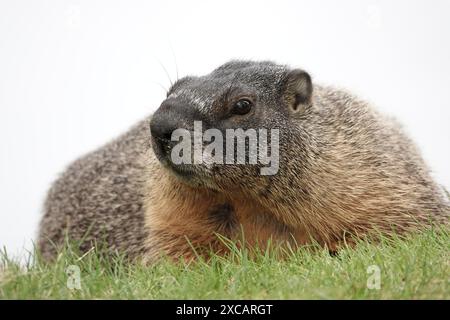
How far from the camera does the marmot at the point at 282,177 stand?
540 centimetres

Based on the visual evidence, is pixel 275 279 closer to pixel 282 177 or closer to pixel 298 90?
pixel 282 177

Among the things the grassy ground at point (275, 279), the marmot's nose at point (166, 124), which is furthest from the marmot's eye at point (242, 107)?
the grassy ground at point (275, 279)

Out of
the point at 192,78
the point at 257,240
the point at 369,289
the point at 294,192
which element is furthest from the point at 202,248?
the point at 369,289

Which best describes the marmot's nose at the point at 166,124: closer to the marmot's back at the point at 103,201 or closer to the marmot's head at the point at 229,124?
the marmot's head at the point at 229,124

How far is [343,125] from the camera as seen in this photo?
6.30 meters

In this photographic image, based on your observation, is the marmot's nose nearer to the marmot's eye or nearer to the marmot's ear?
the marmot's eye

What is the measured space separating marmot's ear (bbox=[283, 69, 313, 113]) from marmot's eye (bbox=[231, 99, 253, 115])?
46cm

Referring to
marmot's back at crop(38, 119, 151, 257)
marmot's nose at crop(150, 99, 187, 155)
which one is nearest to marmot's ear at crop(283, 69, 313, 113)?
marmot's nose at crop(150, 99, 187, 155)

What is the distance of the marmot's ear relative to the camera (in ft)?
19.3

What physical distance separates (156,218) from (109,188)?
174 cm

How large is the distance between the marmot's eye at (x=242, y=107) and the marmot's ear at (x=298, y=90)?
0.46m
